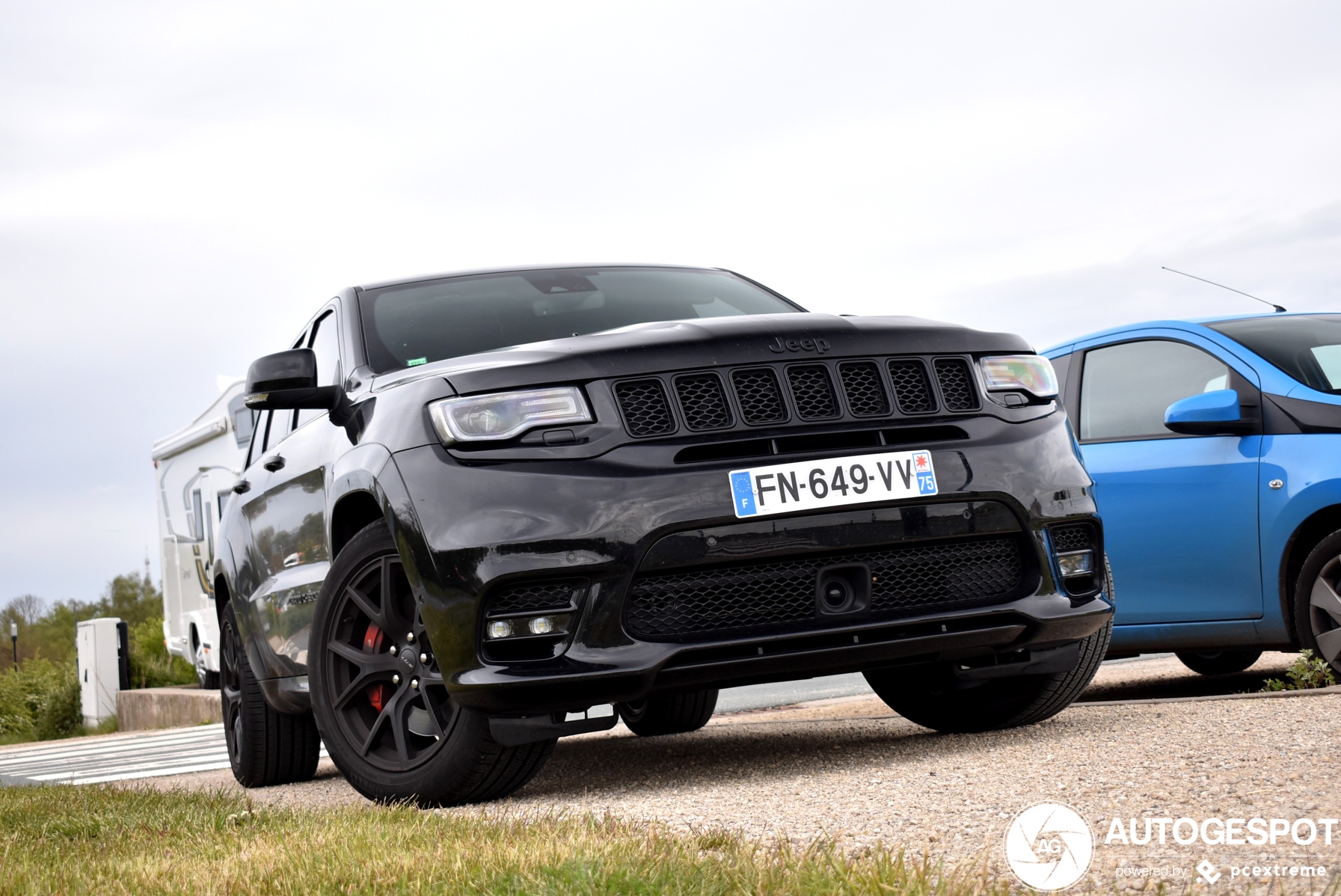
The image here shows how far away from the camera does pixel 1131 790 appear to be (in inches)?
124

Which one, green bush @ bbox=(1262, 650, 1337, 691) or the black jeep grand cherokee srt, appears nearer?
the black jeep grand cherokee srt

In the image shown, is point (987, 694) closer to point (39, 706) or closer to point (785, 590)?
point (785, 590)

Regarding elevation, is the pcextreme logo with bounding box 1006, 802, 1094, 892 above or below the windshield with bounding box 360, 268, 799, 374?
below

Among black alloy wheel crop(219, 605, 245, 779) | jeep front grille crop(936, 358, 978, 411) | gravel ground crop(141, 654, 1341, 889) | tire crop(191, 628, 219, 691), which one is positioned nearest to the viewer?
gravel ground crop(141, 654, 1341, 889)

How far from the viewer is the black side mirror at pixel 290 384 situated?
4.77 metres

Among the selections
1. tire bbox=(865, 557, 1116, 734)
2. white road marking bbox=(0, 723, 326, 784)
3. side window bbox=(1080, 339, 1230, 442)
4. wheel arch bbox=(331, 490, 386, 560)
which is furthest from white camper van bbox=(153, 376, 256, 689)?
tire bbox=(865, 557, 1116, 734)

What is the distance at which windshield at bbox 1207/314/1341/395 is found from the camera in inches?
237

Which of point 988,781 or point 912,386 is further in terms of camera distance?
point 912,386

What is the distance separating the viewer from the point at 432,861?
2863 millimetres

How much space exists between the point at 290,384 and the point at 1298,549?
395cm

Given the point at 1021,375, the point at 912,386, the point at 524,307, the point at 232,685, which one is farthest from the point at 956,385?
the point at 232,685

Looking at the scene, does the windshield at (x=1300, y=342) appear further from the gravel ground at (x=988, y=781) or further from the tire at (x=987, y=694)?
the tire at (x=987, y=694)

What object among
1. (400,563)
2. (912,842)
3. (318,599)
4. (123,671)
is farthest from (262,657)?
(123,671)

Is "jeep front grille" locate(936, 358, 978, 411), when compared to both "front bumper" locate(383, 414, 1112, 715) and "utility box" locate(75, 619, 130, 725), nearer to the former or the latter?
"front bumper" locate(383, 414, 1112, 715)
